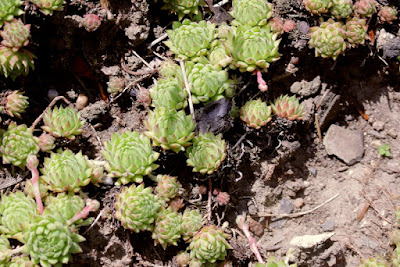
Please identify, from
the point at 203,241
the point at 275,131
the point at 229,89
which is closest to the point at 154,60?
the point at 229,89

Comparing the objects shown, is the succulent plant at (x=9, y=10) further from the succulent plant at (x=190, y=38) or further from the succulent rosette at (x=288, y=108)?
the succulent rosette at (x=288, y=108)

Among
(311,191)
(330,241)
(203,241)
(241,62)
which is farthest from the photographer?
(311,191)

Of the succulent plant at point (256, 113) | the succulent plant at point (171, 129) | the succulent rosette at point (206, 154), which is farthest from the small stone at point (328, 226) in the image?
the succulent plant at point (171, 129)

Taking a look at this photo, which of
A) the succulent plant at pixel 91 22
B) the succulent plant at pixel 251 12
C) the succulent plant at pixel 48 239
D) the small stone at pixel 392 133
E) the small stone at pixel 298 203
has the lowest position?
the small stone at pixel 298 203

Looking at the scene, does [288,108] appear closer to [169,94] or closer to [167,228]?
[169,94]

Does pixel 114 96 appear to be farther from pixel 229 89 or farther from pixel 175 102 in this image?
pixel 229 89

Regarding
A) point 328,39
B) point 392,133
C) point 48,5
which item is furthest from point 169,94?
point 392,133
